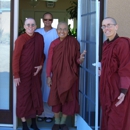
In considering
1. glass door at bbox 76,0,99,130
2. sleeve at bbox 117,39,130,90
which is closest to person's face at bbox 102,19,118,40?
sleeve at bbox 117,39,130,90

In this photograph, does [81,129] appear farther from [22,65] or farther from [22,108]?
[22,65]

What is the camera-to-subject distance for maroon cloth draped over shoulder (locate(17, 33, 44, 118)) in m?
3.91

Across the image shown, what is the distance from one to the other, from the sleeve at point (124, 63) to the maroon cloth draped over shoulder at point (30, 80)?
1297 millimetres

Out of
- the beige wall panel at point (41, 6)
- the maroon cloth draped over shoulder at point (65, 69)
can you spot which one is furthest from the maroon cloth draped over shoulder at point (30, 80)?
the beige wall panel at point (41, 6)

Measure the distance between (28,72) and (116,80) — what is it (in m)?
1.27

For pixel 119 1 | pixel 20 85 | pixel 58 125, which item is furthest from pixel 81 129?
pixel 119 1

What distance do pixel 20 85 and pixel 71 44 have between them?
84cm

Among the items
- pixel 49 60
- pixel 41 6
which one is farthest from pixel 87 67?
pixel 41 6

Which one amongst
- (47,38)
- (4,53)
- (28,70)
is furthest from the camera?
(47,38)

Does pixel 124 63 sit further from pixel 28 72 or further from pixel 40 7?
pixel 40 7

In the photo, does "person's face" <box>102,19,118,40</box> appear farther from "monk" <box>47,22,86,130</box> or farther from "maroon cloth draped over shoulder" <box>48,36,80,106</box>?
"maroon cloth draped over shoulder" <box>48,36,80,106</box>

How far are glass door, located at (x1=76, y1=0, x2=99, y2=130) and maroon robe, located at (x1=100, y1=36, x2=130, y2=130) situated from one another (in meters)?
0.47

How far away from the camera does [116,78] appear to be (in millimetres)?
3141

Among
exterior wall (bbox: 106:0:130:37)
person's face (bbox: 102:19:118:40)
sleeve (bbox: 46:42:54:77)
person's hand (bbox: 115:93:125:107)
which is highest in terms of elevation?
exterior wall (bbox: 106:0:130:37)
